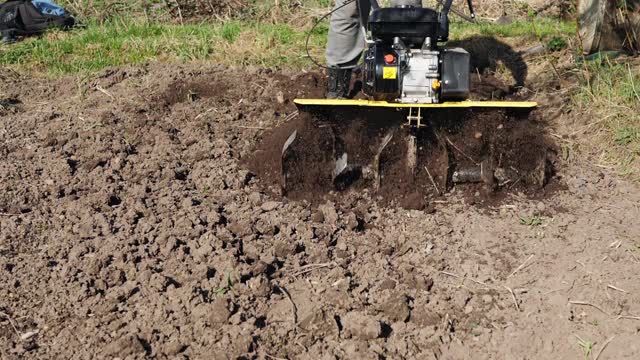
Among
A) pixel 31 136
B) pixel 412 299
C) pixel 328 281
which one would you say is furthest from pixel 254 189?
pixel 31 136

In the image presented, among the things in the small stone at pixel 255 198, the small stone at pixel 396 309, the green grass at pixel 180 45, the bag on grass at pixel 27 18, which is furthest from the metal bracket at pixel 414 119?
the bag on grass at pixel 27 18

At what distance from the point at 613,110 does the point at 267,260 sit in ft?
8.49

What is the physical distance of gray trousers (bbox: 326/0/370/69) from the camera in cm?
448

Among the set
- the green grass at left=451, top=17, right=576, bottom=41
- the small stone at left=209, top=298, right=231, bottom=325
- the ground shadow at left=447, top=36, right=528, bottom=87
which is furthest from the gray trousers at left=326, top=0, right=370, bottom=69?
the small stone at left=209, top=298, right=231, bottom=325

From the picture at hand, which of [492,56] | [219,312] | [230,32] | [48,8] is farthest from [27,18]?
[219,312]

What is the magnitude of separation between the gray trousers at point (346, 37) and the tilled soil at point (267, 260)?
52 centimetres

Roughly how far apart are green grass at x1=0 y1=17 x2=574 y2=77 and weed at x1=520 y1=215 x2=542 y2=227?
94.8 inches

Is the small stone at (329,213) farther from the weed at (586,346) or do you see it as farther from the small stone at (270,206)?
→ the weed at (586,346)

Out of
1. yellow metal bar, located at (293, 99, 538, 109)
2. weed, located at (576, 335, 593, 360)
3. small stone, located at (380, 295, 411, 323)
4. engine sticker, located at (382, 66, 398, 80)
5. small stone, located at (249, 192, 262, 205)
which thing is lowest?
weed, located at (576, 335, 593, 360)

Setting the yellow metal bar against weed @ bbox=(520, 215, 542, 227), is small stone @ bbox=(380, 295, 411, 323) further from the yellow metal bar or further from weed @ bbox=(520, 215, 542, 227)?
the yellow metal bar

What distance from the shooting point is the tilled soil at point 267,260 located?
280cm

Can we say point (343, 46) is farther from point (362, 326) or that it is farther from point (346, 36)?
point (362, 326)

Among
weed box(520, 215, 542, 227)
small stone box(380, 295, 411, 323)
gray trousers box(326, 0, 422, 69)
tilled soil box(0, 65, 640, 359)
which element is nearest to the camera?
tilled soil box(0, 65, 640, 359)

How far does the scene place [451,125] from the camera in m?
3.92
